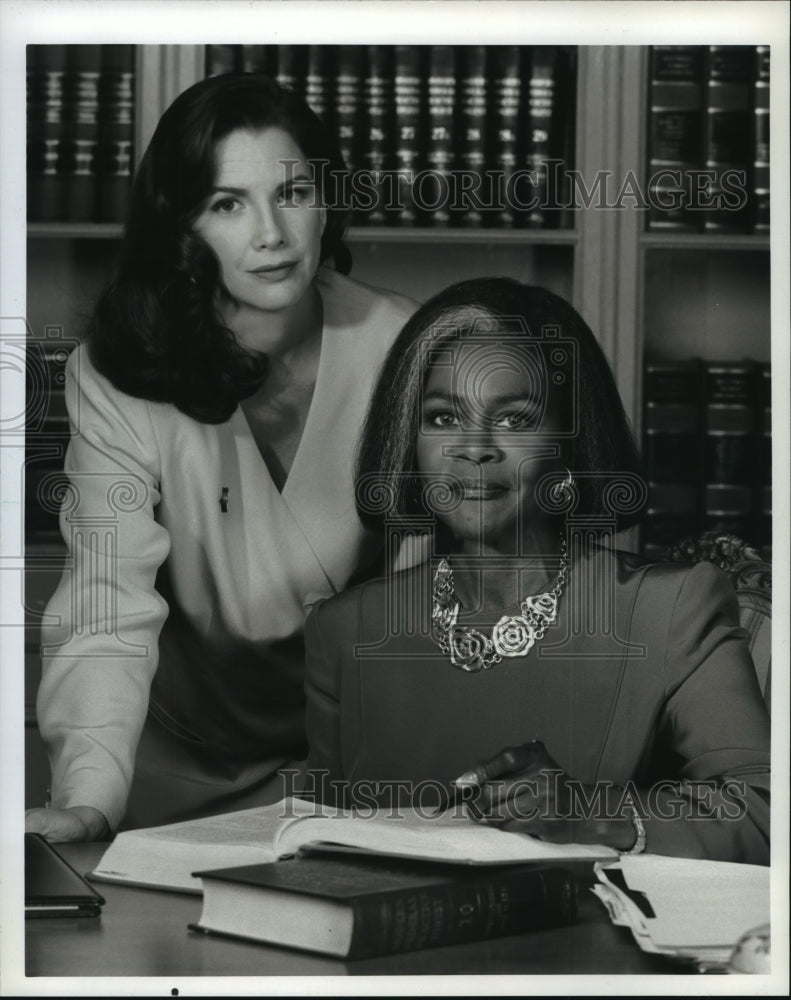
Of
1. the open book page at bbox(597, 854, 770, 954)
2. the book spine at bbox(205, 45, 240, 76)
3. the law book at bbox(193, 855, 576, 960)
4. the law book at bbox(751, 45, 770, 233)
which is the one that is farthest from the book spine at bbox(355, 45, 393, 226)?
the open book page at bbox(597, 854, 770, 954)

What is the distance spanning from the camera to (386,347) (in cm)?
262

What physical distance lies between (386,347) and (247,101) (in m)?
0.53

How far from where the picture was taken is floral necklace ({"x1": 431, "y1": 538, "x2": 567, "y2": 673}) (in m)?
2.60

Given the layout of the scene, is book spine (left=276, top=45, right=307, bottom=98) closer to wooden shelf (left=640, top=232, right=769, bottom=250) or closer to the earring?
wooden shelf (left=640, top=232, right=769, bottom=250)

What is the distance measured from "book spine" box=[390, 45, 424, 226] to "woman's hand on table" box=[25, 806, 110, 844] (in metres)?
1.25

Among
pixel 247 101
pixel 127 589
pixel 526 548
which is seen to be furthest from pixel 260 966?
pixel 247 101

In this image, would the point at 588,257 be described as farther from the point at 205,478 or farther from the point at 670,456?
the point at 205,478

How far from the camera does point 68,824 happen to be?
8.55 ft

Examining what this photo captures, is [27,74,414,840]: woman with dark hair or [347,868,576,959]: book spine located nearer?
[347,868,576,959]: book spine

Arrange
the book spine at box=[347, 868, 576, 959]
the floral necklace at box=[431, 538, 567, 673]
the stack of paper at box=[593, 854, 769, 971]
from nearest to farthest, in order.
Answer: the book spine at box=[347, 868, 576, 959] < the stack of paper at box=[593, 854, 769, 971] < the floral necklace at box=[431, 538, 567, 673]

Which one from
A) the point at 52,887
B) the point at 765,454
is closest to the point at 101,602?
the point at 52,887

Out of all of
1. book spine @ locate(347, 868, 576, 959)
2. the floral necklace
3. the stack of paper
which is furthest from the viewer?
the floral necklace

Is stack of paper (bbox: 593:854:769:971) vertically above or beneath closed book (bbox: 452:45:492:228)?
beneath

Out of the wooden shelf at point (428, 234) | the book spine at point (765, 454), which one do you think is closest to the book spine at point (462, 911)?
the book spine at point (765, 454)
